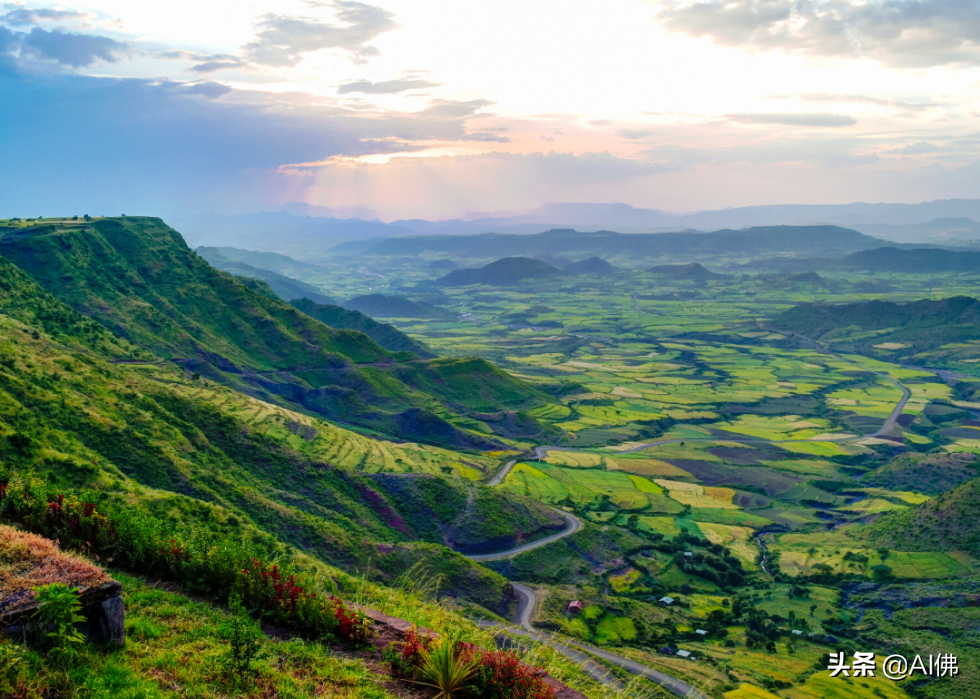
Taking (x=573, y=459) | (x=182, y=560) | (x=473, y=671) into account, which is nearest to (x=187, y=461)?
(x=182, y=560)

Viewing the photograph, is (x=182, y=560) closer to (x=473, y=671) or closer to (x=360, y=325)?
(x=473, y=671)

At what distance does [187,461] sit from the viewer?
182 feet

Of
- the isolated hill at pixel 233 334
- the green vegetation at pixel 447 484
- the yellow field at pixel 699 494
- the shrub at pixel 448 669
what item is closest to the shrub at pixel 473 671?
the shrub at pixel 448 669

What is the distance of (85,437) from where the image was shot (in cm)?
4947

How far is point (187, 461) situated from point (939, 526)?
3468 inches

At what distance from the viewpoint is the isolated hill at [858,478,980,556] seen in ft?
252

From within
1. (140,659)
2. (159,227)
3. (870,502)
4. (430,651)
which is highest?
Answer: (159,227)

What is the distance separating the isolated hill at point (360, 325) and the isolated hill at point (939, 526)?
5064 inches

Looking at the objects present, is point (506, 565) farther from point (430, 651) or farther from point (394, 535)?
point (430, 651)

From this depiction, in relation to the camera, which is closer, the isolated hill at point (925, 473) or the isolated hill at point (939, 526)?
the isolated hill at point (939, 526)

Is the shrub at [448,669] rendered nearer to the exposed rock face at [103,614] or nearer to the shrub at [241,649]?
the shrub at [241,649]

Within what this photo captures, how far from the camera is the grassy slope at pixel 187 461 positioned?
43.9 meters

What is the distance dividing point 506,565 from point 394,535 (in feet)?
42.6

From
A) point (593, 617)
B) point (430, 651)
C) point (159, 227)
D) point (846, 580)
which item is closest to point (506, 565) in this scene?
point (593, 617)
